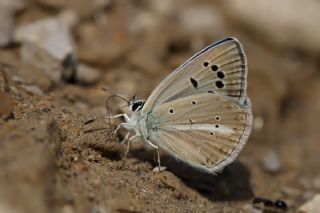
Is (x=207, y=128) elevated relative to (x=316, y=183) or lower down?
elevated

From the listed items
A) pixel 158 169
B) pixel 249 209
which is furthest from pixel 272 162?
pixel 158 169

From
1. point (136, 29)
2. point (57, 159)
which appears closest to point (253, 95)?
point (136, 29)

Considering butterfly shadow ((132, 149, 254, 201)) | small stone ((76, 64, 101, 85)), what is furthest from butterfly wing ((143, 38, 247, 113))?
small stone ((76, 64, 101, 85))

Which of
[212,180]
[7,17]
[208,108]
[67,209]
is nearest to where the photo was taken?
[67,209]

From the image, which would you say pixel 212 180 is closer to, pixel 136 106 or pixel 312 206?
pixel 312 206

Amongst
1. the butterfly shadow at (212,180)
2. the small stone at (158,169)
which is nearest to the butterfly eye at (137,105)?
the butterfly shadow at (212,180)

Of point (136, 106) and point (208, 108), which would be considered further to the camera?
point (136, 106)

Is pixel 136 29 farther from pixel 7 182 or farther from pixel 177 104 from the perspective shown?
pixel 7 182

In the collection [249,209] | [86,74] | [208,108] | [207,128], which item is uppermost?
[86,74]

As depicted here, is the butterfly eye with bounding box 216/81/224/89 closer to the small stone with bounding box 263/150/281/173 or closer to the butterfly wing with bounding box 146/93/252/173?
the butterfly wing with bounding box 146/93/252/173
